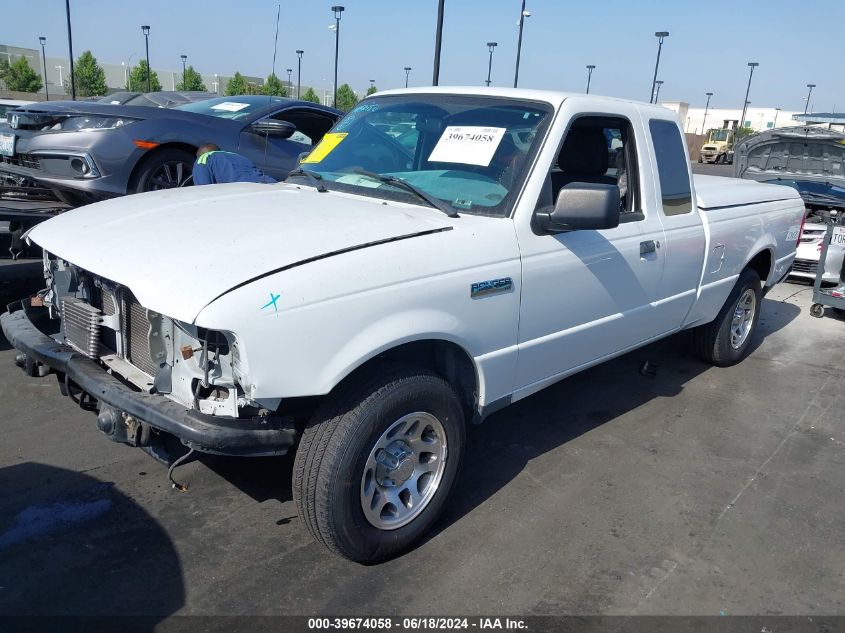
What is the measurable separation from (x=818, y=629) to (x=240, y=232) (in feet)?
9.39

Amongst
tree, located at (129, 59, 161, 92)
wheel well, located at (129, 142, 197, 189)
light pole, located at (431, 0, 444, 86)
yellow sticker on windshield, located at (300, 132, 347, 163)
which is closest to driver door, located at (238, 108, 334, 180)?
wheel well, located at (129, 142, 197, 189)

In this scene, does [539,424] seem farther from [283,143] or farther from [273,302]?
[283,143]

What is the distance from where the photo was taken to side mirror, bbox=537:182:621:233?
320 centimetres

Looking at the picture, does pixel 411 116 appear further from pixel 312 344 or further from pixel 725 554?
pixel 725 554

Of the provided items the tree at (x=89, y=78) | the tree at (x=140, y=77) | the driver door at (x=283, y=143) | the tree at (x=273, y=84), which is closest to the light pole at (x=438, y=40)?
the tree at (x=273, y=84)

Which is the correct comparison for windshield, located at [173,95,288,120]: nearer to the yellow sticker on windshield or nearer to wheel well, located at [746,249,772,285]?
the yellow sticker on windshield

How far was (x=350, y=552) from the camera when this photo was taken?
9.61 ft

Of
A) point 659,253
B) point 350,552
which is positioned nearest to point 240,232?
point 350,552

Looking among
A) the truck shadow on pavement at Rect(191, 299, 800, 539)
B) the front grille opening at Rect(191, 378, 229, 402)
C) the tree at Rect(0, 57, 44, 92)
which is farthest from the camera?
the tree at Rect(0, 57, 44, 92)

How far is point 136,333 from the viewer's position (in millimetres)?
3051

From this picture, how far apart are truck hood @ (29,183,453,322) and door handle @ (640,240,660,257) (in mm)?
1446

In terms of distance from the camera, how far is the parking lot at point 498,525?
9.48 feet

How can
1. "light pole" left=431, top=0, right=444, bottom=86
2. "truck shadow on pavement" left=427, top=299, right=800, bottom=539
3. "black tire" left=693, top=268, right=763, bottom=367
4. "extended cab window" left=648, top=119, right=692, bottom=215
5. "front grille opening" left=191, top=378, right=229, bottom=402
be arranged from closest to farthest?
"front grille opening" left=191, top=378, right=229, bottom=402, "truck shadow on pavement" left=427, top=299, right=800, bottom=539, "extended cab window" left=648, top=119, right=692, bottom=215, "black tire" left=693, top=268, right=763, bottom=367, "light pole" left=431, top=0, right=444, bottom=86

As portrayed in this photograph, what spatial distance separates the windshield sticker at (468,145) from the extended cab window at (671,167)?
1.34 metres
